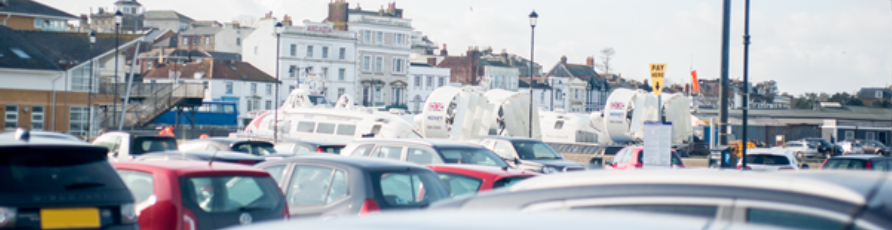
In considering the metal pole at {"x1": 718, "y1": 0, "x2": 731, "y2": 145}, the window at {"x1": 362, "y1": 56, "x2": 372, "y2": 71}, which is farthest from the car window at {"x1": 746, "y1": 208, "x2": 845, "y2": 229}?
the window at {"x1": 362, "y1": 56, "x2": 372, "y2": 71}

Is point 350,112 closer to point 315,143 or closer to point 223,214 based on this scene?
point 315,143

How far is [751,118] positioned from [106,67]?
58.1 meters

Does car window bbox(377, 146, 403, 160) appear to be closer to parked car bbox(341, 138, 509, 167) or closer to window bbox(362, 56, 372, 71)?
parked car bbox(341, 138, 509, 167)

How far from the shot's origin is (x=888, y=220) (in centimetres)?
255

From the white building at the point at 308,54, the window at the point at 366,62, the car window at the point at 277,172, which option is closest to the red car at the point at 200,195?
the car window at the point at 277,172

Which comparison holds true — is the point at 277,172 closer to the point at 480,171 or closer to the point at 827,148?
the point at 480,171

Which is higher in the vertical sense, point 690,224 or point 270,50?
point 270,50

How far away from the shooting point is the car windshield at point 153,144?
55.3 feet

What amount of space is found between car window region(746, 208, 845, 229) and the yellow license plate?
5.23 metres

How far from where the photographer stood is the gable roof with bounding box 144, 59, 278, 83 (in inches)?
2859

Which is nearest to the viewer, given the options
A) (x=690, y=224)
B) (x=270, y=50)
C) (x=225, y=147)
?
(x=690, y=224)

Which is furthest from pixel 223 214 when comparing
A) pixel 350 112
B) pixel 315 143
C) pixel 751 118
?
pixel 751 118

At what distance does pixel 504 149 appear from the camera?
21359mm

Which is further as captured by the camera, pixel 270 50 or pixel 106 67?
pixel 270 50
